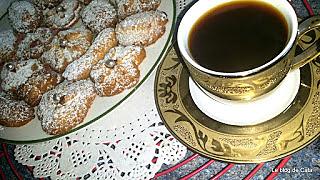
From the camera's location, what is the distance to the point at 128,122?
3.10 feet

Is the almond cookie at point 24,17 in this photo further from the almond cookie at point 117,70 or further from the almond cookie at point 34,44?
the almond cookie at point 117,70

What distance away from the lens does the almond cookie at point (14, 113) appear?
1.02 meters

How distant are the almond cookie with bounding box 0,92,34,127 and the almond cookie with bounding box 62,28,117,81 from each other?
13cm

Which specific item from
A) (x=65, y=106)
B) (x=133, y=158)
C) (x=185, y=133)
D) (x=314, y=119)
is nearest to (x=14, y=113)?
(x=65, y=106)

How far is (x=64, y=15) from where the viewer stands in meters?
→ 1.23

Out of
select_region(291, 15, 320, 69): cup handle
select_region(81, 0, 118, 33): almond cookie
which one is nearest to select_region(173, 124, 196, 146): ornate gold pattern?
select_region(291, 15, 320, 69): cup handle

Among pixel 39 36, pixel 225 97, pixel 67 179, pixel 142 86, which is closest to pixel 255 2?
pixel 225 97

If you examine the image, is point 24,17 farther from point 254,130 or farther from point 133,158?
point 254,130

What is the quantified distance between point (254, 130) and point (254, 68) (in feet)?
0.40

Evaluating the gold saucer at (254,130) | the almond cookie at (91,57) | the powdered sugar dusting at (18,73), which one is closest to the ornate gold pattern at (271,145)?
the gold saucer at (254,130)

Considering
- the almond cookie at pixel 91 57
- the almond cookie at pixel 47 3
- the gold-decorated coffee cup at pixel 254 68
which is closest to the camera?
the gold-decorated coffee cup at pixel 254 68

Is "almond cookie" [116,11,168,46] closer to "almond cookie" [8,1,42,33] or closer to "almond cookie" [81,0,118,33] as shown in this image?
"almond cookie" [81,0,118,33]

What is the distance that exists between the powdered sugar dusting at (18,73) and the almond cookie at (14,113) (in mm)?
52

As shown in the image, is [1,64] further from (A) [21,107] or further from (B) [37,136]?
(B) [37,136]
